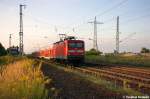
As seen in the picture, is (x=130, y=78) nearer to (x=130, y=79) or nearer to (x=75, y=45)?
(x=130, y=79)

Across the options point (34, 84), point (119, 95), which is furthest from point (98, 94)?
point (34, 84)

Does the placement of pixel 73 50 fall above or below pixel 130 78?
above

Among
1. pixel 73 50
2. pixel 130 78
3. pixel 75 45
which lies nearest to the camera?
pixel 130 78

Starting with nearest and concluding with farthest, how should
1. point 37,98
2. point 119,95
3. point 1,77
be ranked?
point 37,98
point 119,95
point 1,77

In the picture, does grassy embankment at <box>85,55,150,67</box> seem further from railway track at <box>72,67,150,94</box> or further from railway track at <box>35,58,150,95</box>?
railway track at <box>72,67,150,94</box>

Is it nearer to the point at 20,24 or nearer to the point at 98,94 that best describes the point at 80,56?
the point at 20,24

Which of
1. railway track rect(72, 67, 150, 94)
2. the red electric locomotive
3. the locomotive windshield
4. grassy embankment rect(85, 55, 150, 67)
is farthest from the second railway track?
grassy embankment rect(85, 55, 150, 67)

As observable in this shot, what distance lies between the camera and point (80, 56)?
113ft

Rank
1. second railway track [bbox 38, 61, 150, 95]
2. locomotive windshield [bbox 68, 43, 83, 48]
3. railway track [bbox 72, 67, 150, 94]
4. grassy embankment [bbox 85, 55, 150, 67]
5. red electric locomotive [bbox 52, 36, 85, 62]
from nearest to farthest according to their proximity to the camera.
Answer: railway track [bbox 72, 67, 150, 94] < second railway track [bbox 38, 61, 150, 95] < red electric locomotive [bbox 52, 36, 85, 62] < locomotive windshield [bbox 68, 43, 83, 48] < grassy embankment [bbox 85, 55, 150, 67]

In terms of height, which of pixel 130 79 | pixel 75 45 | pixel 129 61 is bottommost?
pixel 130 79

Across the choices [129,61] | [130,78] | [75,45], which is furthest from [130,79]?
[129,61]

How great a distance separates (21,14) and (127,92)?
4016 centimetres

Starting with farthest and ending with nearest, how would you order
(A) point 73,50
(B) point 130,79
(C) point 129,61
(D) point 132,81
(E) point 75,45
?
(C) point 129,61, (E) point 75,45, (A) point 73,50, (B) point 130,79, (D) point 132,81

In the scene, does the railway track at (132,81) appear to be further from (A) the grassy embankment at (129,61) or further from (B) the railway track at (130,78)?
(A) the grassy embankment at (129,61)
